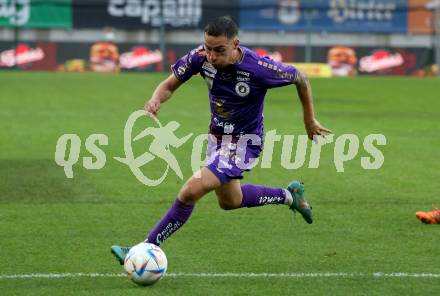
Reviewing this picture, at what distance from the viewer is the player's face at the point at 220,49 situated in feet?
25.4

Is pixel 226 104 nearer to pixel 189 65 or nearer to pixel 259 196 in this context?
pixel 189 65

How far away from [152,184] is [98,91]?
16.1 metres

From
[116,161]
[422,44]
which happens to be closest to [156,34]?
[422,44]

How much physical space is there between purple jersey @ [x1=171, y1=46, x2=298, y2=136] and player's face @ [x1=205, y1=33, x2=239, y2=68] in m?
0.15

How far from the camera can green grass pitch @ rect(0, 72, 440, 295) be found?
745 centimetres

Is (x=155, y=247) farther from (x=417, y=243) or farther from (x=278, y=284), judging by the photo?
(x=417, y=243)

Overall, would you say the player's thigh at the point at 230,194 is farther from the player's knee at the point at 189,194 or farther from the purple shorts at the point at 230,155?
the player's knee at the point at 189,194

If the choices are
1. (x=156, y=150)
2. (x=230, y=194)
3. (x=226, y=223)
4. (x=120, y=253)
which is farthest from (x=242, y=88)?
(x=156, y=150)

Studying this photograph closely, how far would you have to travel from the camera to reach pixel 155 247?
7.55 metres

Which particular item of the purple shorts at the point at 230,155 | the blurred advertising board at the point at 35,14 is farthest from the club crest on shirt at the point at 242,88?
the blurred advertising board at the point at 35,14

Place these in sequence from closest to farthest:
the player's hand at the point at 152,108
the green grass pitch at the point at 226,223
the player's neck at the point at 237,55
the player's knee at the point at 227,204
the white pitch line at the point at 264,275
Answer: the green grass pitch at the point at 226,223 → the white pitch line at the point at 264,275 → the player's hand at the point at 152,108 → the player's neck at the point at 237,55 → the player's knee at the point at 227,204

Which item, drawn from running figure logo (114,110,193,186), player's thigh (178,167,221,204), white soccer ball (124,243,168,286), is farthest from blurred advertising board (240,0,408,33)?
white soccer ball (124,243,168,286)

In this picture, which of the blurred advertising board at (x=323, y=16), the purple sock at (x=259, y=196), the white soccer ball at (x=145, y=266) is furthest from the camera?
the blurred advertising board at (x=323, y=16)
